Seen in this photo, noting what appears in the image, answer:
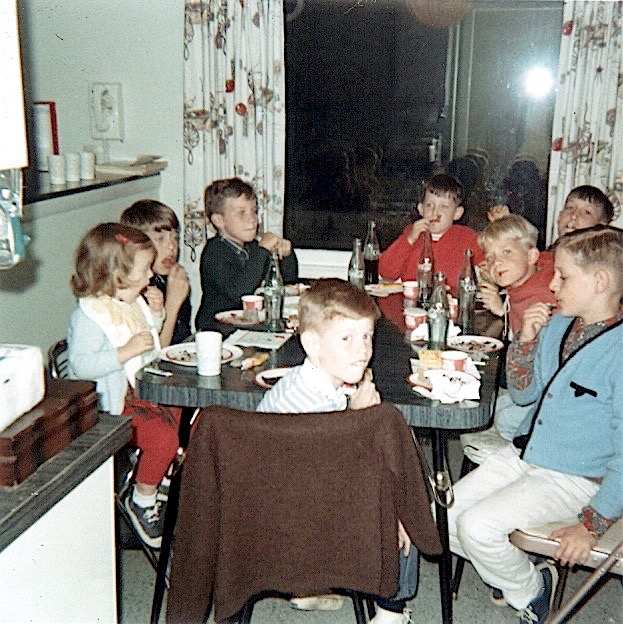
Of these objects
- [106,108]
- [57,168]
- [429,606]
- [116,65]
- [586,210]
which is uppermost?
[116,65]

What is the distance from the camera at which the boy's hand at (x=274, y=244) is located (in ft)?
10.6

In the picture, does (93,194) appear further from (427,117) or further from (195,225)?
(427,117)

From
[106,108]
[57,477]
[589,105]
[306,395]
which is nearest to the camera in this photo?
[57,477]

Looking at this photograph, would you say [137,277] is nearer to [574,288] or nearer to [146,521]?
[146,521]

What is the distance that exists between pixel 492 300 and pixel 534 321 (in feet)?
1.97

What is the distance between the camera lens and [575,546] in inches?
75.3

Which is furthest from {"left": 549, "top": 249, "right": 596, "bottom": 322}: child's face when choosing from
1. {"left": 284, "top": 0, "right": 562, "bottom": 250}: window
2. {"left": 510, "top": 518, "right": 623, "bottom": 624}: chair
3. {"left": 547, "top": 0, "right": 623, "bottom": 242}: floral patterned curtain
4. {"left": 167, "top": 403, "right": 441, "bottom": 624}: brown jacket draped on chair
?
{"left": 284, "top": 0, "right": 562, "bottom": 250}: window

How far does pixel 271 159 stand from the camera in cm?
421

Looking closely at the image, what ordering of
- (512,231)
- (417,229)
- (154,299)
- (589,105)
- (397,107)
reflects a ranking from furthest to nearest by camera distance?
(397,107) → (589,105) → (417,229) → (154,299) → (512,231)

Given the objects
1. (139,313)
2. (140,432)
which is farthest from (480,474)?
(139,313)

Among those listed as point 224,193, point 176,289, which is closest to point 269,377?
point 176,289

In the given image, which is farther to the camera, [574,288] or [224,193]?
[224,193]

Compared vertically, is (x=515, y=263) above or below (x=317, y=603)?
above

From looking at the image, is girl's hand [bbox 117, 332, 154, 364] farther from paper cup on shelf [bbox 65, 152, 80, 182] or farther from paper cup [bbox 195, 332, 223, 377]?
paper cup on shelf [bbox 65, 152, 80, 182]
